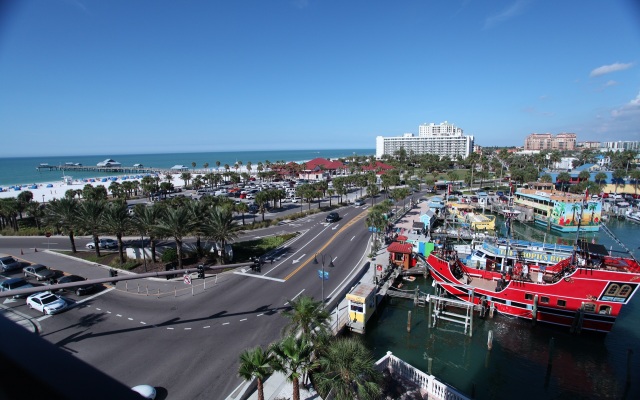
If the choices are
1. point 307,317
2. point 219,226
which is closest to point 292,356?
point 307,317

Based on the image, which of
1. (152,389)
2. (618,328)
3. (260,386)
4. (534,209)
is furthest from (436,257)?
(534,209)

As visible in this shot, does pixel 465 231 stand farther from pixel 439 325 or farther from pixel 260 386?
pixel 260 386

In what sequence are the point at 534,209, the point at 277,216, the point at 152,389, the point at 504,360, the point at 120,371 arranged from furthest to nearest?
the point at 534,209, the point at 277,216, the point at 504,360, the point at 120,371, the point at 152,389

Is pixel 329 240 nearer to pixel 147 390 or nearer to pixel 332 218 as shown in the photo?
pixel 332 218

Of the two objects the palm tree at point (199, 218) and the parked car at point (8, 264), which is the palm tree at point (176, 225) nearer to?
Result: the palm tree at point (199, 218)

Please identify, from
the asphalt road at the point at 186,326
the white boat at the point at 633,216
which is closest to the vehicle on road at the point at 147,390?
the asphalt road at the point at 186,326

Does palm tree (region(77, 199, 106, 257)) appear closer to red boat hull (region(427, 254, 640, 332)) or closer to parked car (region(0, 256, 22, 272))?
parked car (region(0, 256, 22, 272))
